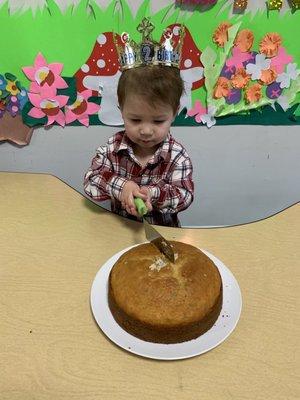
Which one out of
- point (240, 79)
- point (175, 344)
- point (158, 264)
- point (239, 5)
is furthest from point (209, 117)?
point (175, 344)

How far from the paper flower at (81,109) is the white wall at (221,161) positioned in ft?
0.15

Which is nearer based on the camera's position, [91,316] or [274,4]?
[91,316]

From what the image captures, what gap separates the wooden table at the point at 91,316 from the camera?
27.6 inches

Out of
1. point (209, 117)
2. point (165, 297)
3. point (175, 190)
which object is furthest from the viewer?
point (209, 117)

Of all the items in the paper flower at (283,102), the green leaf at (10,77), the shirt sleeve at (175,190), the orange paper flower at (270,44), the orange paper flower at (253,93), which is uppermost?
the orange paper flower at (270,44)

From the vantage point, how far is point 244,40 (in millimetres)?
1353

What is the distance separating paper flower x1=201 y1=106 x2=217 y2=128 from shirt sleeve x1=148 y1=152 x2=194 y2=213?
1.23 feet

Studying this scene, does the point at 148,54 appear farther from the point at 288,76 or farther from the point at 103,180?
the point at 288,76

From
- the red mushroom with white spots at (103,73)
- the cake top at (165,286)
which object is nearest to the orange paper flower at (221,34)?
the red mushroom with white spots at (103,73)

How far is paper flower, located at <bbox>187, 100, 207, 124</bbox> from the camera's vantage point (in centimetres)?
147

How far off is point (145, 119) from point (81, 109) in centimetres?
52

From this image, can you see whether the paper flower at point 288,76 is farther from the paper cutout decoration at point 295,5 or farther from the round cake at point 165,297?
the round cake at point 165,297

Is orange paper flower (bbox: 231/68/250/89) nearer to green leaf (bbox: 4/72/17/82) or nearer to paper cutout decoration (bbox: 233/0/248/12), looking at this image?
paper cutout decoration (bbox: 233/0/248/12)

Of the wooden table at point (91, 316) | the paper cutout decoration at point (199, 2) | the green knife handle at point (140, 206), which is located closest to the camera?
the wooden table at point (91, 316)
